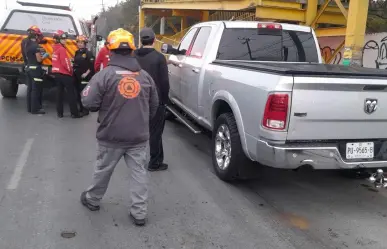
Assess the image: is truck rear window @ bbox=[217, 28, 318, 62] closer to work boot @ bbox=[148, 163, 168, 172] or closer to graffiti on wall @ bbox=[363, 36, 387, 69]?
work boot @ bbox=[148, 163, 168, 172]

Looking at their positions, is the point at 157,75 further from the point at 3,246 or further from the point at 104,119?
the point at 3,246

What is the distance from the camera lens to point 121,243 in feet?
11.5

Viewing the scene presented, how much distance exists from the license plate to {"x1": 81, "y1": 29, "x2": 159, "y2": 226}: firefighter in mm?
1955

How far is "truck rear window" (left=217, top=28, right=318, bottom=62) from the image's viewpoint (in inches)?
234

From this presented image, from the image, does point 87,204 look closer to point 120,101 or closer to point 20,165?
point 120,101

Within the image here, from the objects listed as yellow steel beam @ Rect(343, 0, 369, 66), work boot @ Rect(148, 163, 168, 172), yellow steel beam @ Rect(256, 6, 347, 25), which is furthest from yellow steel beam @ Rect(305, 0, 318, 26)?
work boot @ Rect(148, 163, 168, 172)

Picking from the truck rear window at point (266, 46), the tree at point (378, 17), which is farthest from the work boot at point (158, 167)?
the tree at point (378, 17)

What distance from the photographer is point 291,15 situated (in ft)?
34.8

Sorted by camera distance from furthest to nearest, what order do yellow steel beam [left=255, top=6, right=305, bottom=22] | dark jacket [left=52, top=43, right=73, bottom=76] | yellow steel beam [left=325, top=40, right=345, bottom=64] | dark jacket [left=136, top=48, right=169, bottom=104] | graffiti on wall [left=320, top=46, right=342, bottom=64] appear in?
yellow steel beam [left=255, top=6, right=305, bottom=22], graffiti on wall [left=320, top=46, right=342, bottom=64], yellow steel beam [left=325, top=40, right=345, bottom=64], dark jacket [left=52, top=43, right=73, bottom=76], dark jacket [left=136, top=48, right=169, bottom=104]

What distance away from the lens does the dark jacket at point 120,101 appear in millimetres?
3666

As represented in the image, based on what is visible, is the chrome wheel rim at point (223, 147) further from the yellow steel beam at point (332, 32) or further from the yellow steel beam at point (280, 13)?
the yellow steel beam at point (280, 13)

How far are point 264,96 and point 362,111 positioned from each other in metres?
0.96

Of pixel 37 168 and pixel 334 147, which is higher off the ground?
pixel 334 147

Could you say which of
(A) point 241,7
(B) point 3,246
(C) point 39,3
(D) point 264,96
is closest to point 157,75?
(D) point 264,96
